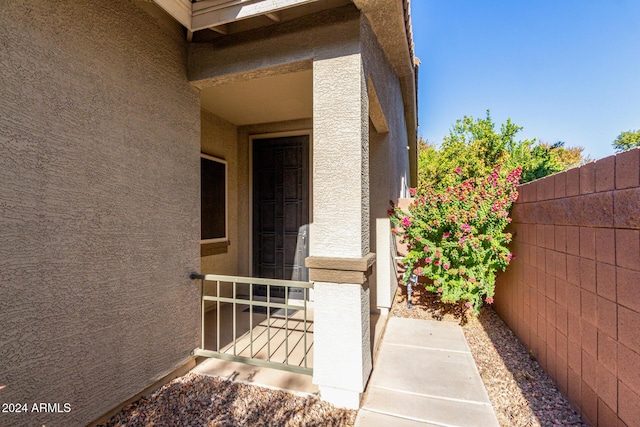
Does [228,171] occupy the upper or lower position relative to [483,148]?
lower

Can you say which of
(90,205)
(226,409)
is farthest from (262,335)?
(90,205)

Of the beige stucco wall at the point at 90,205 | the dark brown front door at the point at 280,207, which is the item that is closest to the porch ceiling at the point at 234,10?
the beige stucco wall at the point at 90,205

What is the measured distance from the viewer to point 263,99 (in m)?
4.45

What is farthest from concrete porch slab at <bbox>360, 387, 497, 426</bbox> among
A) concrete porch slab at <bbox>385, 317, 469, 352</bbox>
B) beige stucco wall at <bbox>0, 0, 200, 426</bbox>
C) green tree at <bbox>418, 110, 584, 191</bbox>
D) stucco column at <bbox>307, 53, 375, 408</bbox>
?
green tree at <bbox>418, 110, 584, 191</bbox>

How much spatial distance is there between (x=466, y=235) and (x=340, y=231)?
7.78 ft

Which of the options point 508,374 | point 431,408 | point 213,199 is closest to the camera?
point 431,408

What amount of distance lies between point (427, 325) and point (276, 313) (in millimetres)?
2448

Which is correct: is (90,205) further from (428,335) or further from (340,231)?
(428,335)

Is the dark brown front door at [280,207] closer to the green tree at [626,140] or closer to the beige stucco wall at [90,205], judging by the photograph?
the beige stucco wall at [90,205]

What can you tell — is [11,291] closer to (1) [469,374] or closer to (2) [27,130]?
(2) [27,130]

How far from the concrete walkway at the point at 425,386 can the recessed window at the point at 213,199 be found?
10.5ft

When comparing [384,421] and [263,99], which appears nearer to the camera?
[384,421]

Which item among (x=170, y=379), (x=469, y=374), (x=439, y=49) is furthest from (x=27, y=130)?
(x=439, y=49)

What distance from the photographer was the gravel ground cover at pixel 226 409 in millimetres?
2500
